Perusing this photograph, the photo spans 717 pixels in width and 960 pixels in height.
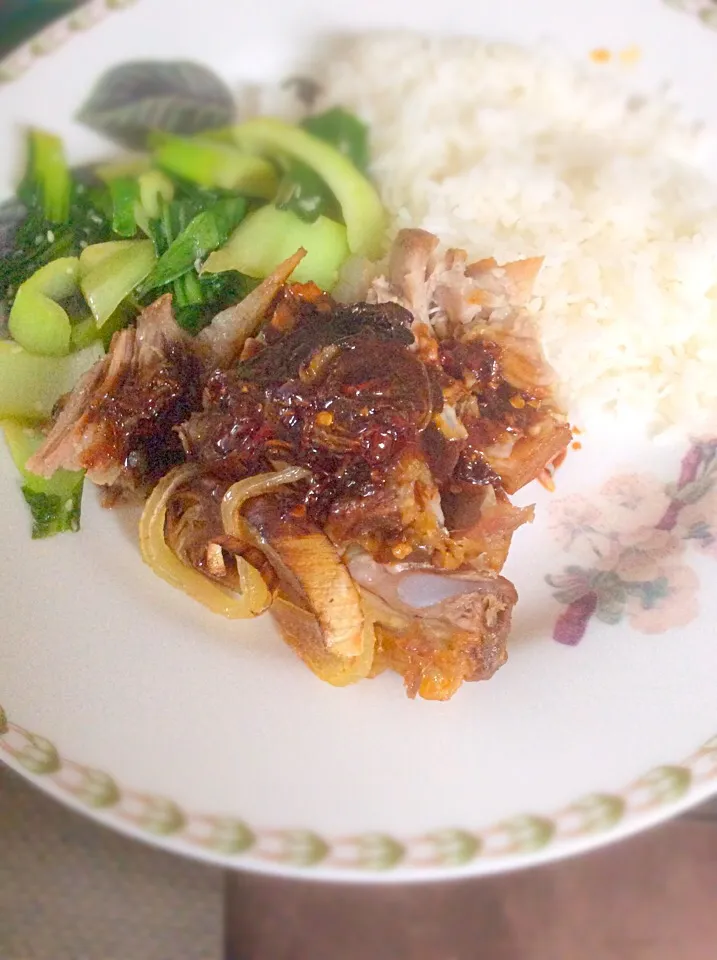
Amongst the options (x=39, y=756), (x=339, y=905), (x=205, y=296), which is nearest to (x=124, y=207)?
(x=205, y=296)

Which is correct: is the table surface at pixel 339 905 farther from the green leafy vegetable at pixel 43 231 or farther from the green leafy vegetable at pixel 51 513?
the green leafy vegetable at pixel 43 231

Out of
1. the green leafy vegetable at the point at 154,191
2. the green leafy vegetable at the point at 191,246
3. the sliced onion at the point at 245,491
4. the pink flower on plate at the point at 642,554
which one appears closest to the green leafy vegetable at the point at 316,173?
the green leafy vegetable at the point at 191,246

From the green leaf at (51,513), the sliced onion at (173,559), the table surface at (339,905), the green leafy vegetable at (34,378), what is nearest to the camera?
the sliced onion at (173,559)

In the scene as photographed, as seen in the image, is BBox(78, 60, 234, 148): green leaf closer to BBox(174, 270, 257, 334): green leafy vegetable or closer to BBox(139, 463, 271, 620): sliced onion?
BBox(174, 270, 257, 334): green leafy vegetable

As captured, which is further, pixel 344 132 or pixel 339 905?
pixel 344 132

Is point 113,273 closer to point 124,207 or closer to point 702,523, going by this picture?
point 124,207

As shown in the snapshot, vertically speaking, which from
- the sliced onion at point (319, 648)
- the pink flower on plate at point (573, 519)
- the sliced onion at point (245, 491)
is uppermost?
the sliced onion at point (245, 491)

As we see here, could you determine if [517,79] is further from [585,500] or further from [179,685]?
[179,685]

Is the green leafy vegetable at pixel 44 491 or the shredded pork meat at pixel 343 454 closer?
the shredded pork meat at pixel 343 454
